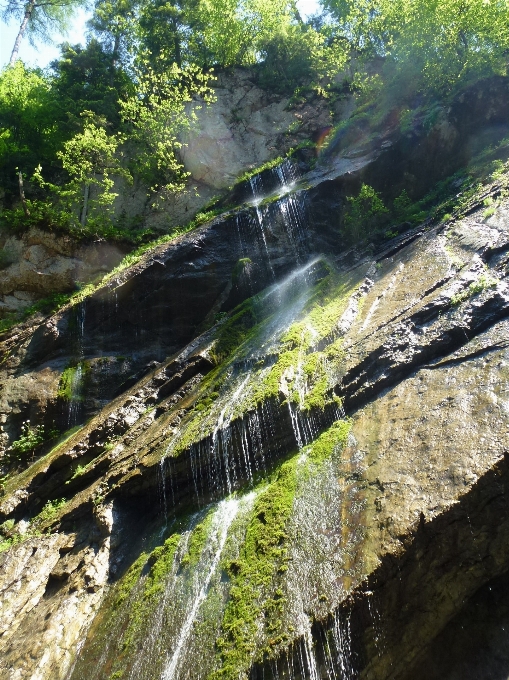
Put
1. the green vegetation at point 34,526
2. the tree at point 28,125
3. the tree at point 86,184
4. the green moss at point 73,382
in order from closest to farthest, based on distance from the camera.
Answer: the green vegetation at point 34,526, the green moss at point 73,382, the tree at point 86,184, the tree at point 28,125

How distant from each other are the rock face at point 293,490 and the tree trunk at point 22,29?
19.9 metres

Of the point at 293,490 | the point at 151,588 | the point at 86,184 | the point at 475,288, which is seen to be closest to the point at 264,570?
the point at 293,490

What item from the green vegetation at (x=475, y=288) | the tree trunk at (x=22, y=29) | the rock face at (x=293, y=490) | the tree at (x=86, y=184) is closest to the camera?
the rock face at (x=293, y=490)

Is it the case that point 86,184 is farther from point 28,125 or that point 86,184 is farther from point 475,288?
point 475,288

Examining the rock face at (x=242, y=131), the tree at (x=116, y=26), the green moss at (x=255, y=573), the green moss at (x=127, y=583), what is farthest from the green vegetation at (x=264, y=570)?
the tree at (x=116, y=26)

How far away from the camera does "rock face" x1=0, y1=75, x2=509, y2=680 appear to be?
16.5ft

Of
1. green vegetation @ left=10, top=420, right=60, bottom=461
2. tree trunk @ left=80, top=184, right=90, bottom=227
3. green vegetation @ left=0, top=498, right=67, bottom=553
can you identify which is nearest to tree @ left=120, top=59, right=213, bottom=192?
tree trunk @ left=80, top=184, right=90, bottom=227

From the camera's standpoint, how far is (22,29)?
2475cm

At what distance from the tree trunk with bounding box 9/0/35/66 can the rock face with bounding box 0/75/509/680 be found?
65.4 ft

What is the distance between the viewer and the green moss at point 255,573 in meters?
4.94

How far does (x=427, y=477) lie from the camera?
17.8 feet

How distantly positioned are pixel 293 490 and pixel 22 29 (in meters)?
29.3

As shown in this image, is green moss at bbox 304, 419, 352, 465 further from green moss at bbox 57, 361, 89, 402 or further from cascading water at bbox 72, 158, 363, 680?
green moss at bbox 57, 361, 89, 402

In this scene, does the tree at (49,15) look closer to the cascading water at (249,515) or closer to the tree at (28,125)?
the tree at (28,125)
